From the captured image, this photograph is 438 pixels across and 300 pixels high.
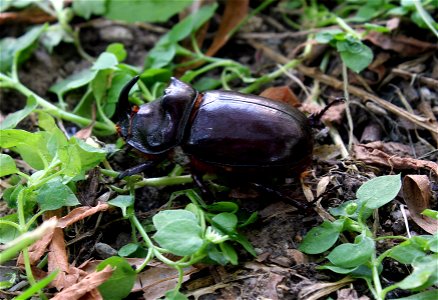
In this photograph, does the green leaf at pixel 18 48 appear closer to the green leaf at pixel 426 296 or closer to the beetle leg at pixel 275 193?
the beetle leg at pixel 275 193

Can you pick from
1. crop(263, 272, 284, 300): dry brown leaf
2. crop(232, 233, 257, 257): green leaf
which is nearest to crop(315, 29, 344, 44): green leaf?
crop(232, 233, 257, 257): green leaf

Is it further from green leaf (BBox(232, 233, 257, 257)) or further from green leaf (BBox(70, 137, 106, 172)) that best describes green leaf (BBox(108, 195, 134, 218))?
green leaf (BBox(232, 233, 257, 257))

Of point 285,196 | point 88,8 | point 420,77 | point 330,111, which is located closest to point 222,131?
point 285,196

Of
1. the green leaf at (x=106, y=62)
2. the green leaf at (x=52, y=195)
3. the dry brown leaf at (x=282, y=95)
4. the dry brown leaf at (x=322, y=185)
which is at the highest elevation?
the green leaf at (x=106, y=62)

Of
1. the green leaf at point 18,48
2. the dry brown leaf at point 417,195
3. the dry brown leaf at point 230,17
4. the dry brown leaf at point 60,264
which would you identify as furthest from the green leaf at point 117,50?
the dry brown leaf at point 417,195

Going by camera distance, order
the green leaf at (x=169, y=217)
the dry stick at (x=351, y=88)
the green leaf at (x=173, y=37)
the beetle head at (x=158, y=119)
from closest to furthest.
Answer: the green leaf at (x=169, y=217) → the beetle head at (x=158, y=119) → the dry stick at (x=351, y=88) → the green leaf at (x=173, y=37)

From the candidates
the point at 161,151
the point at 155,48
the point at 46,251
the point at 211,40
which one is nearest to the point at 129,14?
the point at 155,48

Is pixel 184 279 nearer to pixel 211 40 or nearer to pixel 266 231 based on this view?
pixel 266 231
